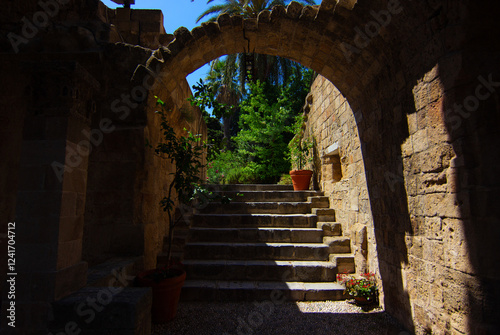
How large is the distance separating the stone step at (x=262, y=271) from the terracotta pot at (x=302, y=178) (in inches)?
110

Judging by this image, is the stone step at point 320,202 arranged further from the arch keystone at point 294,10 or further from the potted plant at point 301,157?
the arch keystone at point 294,10

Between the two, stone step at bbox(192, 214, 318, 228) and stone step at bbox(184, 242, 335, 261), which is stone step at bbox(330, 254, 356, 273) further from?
stone step at bbox(192, 214, 318, 228)

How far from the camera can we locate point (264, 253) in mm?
4488

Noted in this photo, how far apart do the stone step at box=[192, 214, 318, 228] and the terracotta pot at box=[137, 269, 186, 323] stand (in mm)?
2028

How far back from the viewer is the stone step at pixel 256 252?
4461 mm

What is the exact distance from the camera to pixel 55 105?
2.31m

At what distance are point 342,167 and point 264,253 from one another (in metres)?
2.05

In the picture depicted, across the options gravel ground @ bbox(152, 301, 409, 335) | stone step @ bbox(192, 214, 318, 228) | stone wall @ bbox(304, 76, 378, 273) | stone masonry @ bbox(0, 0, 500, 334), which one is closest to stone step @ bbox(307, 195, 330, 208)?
stone wall @ bbox(304, 76, 378, 273)

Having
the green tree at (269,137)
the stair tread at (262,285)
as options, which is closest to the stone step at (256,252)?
the stair tread at (262,285)

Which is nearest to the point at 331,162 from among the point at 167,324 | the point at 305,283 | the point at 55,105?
the point at 305,283

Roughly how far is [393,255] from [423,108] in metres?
1.62

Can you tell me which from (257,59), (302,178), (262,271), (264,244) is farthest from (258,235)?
(257,59)

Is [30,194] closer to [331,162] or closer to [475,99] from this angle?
[475,99]

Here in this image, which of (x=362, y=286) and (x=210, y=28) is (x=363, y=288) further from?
(x=210, y=28)
